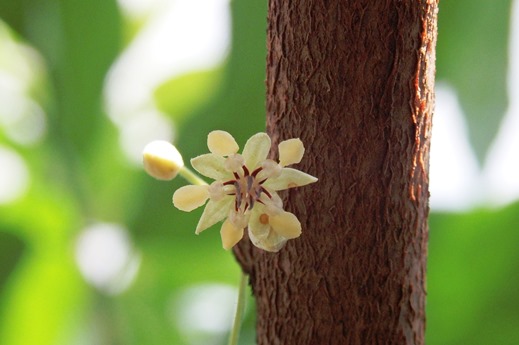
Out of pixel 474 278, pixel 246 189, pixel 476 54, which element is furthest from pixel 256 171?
pixel 476 54

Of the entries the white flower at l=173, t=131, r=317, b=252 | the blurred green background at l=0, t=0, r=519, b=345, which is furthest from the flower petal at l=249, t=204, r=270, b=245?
the blurred green background at l=0, t=0, r=519, b=345

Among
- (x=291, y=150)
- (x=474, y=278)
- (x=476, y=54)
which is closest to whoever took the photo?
(x=291, y=150)

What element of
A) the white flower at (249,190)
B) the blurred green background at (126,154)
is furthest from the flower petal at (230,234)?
the blurred green background at (126,154)

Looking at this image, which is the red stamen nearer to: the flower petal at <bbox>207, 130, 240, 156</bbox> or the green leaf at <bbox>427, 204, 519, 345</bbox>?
the flower petal at <bbox>207, 130, 240, 156</bbox>

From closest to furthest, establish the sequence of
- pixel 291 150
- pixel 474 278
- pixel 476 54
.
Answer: pixel 291 150, pixel 474 278, pixel 476 54

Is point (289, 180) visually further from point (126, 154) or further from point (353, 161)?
point (126, 154)

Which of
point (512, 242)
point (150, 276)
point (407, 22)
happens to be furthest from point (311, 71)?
A: point (150, 276)
